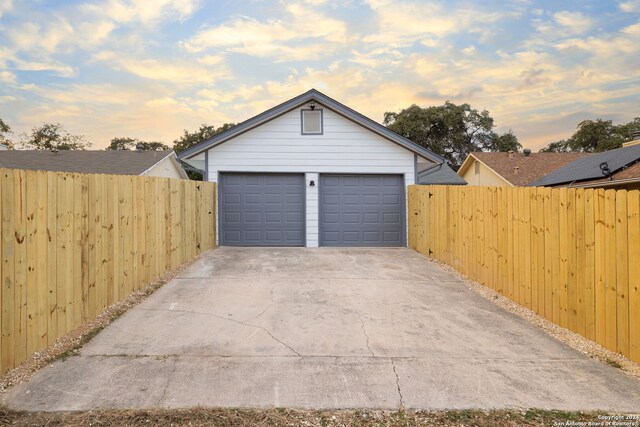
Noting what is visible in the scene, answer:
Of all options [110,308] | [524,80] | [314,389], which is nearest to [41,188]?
[110,308]

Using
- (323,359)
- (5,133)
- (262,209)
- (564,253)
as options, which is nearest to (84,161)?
(262,209)

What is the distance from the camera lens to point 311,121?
11.8 m

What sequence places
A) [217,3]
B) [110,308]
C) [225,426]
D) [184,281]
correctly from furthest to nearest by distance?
[217,3] → [184,281] → [110,308] → [225,426]

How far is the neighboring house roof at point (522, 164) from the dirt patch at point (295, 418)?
816 inches

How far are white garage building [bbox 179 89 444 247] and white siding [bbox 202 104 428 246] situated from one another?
3 cm

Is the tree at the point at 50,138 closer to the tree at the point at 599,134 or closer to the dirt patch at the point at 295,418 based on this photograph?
the dirt patch at the point at 295,418

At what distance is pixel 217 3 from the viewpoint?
414 inches

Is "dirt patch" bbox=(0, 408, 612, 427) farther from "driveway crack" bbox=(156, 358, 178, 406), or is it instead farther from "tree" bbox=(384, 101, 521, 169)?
"tree" bbox=(384, 101, 521, 169)

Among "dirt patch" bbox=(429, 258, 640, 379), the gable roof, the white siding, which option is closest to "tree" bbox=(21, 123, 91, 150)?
the gable roof

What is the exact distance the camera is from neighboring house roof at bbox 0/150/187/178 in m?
17.2

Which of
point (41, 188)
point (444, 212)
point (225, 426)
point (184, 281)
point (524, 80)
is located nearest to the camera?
point (225, 426)

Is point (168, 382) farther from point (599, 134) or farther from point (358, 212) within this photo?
point (599, 134)

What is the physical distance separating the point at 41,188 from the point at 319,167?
853 centimetres

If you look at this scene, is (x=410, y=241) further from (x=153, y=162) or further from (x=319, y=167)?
(x=153, y=162)
